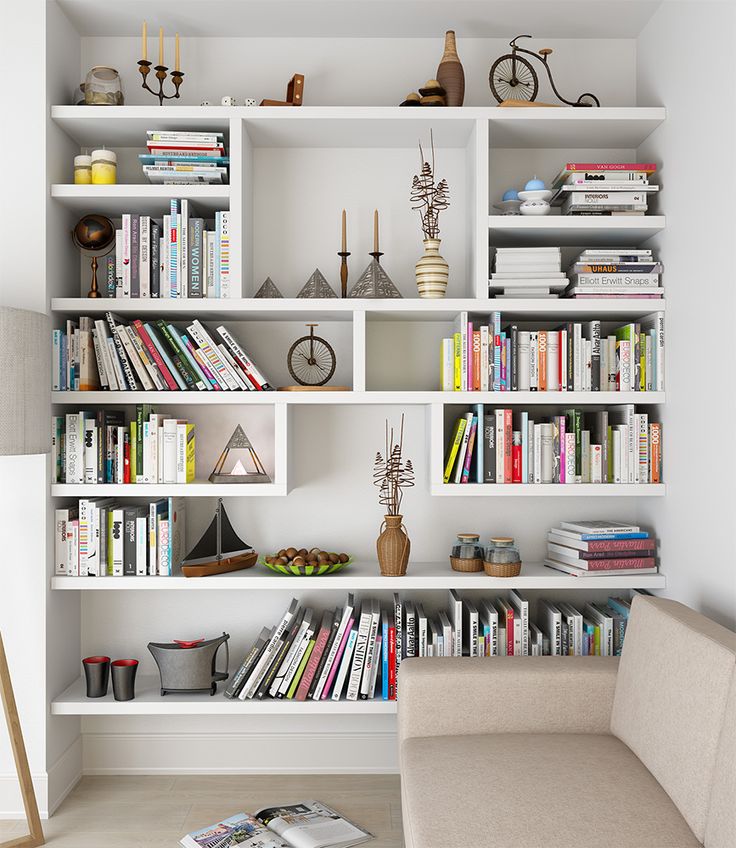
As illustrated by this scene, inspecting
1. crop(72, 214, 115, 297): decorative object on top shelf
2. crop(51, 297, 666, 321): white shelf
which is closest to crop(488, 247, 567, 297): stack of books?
crop(51, 297, 666, 321): white shelf

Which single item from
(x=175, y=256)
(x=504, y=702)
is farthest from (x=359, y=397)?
(x=504, y=702)

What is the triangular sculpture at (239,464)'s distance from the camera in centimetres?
270

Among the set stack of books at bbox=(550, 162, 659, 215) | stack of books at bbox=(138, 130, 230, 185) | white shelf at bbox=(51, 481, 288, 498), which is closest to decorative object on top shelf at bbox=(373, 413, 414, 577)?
white shelf at bbox=(51, 481, 288, 498)

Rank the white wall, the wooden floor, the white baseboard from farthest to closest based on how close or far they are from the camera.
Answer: the white baseboard
the wooden floor
the white wall

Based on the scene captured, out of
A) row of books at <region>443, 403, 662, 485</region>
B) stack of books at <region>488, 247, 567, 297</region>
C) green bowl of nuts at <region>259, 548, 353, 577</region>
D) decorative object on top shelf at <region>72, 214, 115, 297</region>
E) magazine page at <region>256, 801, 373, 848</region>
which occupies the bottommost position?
magazine page at <region>256, 801, 373, 848</region>

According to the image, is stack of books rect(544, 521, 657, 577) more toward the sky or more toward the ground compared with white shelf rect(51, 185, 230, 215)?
more toward the ground

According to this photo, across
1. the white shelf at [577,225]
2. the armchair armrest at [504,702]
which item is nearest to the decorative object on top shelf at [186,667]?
the armchair armrest at [504,702]

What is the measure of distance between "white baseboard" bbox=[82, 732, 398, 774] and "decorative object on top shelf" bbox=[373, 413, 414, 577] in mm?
728

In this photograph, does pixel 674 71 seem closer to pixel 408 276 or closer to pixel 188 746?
pixel 408 276

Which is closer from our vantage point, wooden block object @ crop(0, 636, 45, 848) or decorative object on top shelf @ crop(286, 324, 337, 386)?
wooden block object @ crop(0, 636, 45, 848)

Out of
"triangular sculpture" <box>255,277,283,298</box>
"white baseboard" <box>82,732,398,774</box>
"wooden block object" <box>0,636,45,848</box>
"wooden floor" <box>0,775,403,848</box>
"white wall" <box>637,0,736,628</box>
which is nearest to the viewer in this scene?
"white wall" <box>637,0,736,628</box>

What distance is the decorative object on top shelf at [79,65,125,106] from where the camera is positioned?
8.79ft

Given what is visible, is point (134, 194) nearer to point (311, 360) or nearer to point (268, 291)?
point (268, 291)

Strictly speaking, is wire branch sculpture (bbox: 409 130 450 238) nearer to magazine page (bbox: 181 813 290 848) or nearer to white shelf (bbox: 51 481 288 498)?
white shelf (bbox: 51 481 288 498)
